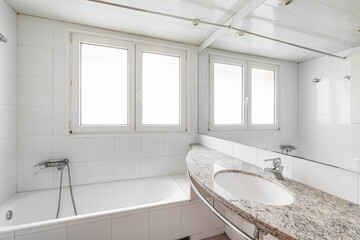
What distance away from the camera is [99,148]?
1.71m

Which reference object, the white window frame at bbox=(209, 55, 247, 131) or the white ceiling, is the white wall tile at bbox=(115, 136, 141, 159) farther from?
the white ceiling

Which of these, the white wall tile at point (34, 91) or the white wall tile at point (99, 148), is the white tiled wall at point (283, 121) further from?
the white wall tile at point (34, 91)

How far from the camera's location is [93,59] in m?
1.74

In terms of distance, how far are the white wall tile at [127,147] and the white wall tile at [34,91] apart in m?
0.81

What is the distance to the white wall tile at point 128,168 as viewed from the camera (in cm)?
179

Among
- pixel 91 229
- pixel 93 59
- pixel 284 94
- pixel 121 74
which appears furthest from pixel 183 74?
pixel 91 229

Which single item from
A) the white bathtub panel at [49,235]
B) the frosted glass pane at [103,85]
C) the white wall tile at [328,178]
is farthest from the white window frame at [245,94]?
the white bathtub panel at [49,235]

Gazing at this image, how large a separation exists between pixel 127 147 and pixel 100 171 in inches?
15.5

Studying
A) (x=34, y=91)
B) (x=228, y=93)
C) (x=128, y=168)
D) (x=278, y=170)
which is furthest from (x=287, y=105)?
(x=34, y=91)

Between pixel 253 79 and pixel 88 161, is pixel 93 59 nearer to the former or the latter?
pixel 88 161

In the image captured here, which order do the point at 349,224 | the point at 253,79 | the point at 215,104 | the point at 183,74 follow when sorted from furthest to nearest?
the point at 183,74 < the point at 215,104 < the point at 253,79 < the point at 349,224

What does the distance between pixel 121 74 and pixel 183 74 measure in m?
0.80

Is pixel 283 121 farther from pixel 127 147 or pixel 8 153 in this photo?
pixel 8 153

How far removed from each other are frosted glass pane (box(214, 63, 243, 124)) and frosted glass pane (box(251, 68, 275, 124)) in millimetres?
151
